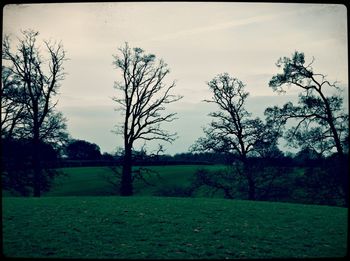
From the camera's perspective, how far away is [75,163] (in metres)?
63.9

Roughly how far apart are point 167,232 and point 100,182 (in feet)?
138

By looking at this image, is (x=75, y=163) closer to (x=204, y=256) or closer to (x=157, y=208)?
(x=157, y=208)

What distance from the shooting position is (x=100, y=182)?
53.2 metres

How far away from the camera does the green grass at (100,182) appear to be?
156 feet

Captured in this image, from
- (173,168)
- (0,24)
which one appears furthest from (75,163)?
(0,24)

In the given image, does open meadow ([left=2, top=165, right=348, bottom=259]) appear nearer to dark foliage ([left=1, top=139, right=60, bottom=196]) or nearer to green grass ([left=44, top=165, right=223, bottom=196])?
dark foliage ([left=1, top=139, right=60, bottom=196])

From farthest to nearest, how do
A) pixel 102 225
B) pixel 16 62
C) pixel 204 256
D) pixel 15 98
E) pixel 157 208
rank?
pixel 16 62, pixel 15 98, pixel 157 208, pixel 102 225, pixel 204 256

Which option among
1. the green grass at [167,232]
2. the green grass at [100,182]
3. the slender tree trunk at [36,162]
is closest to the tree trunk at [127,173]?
the slender tree trunk at [36,162]

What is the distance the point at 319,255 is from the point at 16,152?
25908 millimetres

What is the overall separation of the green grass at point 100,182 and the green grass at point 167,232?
25925mm

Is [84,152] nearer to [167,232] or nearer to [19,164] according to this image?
[19,164]

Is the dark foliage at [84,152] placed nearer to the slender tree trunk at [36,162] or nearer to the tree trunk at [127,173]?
the tree trunk at [127,173]

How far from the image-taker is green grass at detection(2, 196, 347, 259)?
10.5 metres

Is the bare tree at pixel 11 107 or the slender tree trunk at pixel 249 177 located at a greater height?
the bare tree at pixel 11 107
